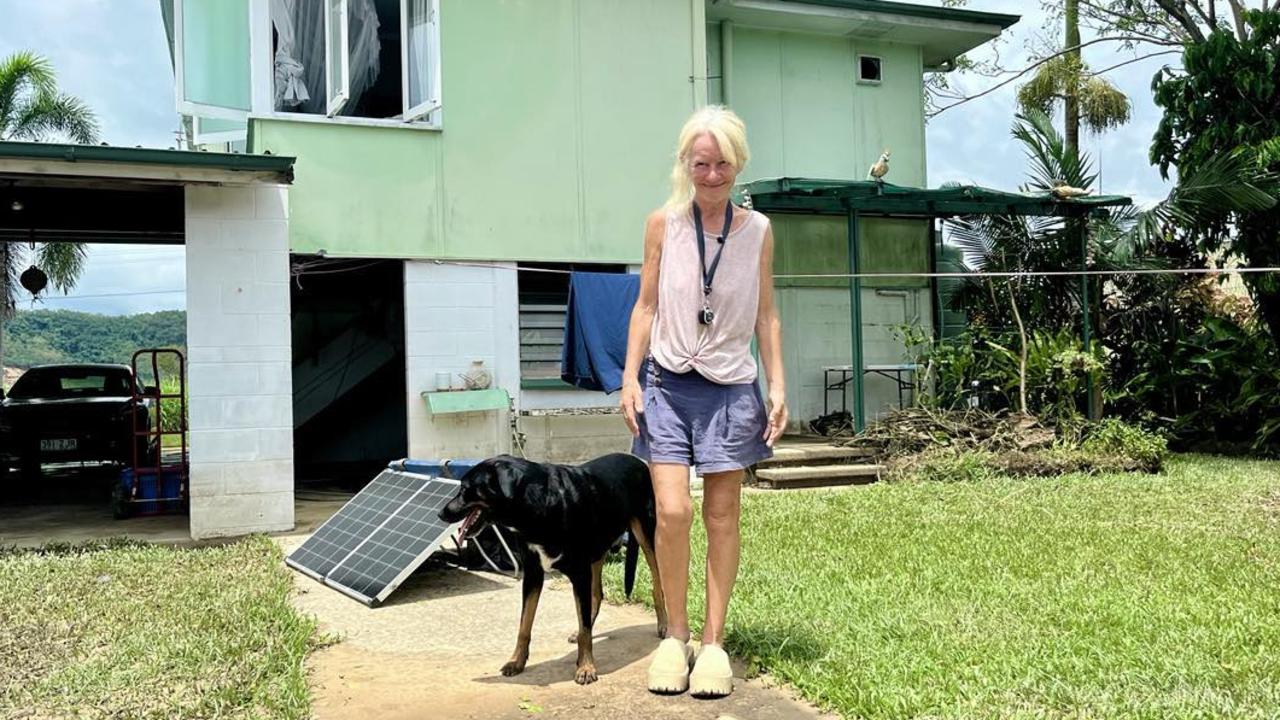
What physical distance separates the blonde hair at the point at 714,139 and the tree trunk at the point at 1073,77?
1547 centimetres

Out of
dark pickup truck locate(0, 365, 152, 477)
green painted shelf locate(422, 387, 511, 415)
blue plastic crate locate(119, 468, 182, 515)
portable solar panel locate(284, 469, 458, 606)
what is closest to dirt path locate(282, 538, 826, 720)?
portable solar panel locate(284, 469, 458, 606)

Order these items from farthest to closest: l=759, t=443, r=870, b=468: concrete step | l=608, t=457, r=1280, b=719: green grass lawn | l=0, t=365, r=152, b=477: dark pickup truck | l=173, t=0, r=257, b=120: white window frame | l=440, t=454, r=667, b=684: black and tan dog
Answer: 1. l=0, t=365, r=152, b=477: dark pickup truck
2. l=759, t=443, r=870, b=468: concrete step
3. l=173, t=0, r=257, b=120: white window frame
4. l=440, t=454, r=667, b=684: black and tan dog
5. l=608, t=457, r=1280, b=719: green grass lawn

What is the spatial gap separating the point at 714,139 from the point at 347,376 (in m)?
9.48

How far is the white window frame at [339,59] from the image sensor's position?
886 cm

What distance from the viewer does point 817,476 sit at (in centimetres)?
975

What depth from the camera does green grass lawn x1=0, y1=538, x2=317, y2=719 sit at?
3621mm

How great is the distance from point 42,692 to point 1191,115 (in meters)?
12.6

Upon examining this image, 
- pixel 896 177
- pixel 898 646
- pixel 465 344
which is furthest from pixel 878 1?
pixel 898 646

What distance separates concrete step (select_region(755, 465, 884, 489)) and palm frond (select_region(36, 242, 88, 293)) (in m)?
17.5

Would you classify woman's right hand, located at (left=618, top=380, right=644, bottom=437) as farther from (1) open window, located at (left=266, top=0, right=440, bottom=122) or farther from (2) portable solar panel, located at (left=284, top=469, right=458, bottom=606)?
(1) open window, located at (left=266, top=0, right=440, bottom=122)

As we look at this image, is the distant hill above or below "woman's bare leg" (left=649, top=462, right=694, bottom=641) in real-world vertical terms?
above

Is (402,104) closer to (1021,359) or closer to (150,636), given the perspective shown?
(150,636)

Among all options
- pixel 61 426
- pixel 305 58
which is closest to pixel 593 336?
pixel 305 58

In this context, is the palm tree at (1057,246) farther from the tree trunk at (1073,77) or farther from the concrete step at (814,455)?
the tree trunk at (1073,77)
